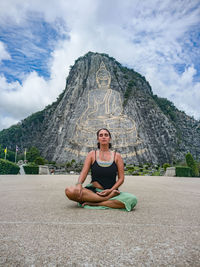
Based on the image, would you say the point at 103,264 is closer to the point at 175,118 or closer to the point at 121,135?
the point at 121,135

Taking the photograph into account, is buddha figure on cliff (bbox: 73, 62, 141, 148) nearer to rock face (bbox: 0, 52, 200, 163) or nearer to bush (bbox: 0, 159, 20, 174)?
rock face (bbox: 0, 52, 200, 163)

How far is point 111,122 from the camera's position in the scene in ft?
95.1

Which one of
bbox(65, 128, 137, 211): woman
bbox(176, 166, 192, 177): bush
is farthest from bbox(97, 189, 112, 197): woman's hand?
bbox(176, 166, 192, 177): bush

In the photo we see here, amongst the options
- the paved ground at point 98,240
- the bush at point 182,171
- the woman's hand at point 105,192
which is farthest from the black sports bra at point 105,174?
the bush at point 182,171

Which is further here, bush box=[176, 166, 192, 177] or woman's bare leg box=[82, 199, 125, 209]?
bush box=[176, 166, 192, 177]

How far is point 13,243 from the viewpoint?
54.0 inches

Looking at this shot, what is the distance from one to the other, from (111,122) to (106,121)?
0.76 metres

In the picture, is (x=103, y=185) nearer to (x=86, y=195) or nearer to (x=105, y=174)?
(x=105, y=174)

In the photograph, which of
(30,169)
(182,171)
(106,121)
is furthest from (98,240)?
(106,121)

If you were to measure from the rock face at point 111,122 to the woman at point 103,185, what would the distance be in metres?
24.7

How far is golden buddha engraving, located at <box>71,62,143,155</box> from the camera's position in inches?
1112

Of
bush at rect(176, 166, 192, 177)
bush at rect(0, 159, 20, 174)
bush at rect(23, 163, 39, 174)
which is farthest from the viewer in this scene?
bush at rect(176, 166, 192, 177)

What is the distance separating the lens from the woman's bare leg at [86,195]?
2535mm

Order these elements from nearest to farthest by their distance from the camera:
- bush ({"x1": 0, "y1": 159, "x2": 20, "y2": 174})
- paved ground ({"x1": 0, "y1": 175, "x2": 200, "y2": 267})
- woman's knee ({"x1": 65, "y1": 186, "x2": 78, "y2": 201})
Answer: paved ground ({"x1": 0, "y1": 175, "x2": 200, "y2": 267})
woman's knee ({"x1": 65, "y1": 186, "x2": 78, "y2": 201})
bush ({"x1": 0, "y1": 159, "x2": 20, "y2": 174})
